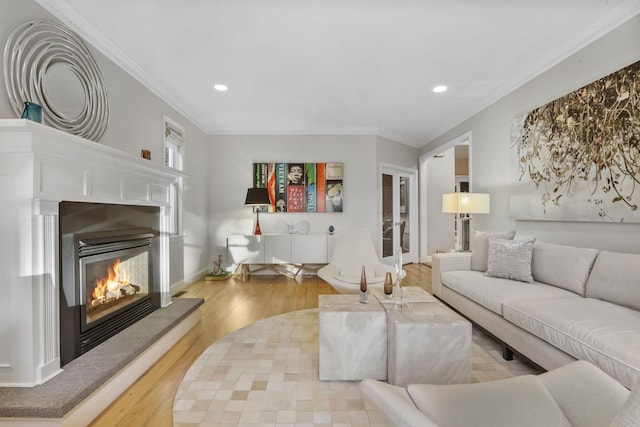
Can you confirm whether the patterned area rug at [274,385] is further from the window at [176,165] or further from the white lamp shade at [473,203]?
the window at [176,165]

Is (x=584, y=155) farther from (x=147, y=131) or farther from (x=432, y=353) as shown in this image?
(x=147, y=131)

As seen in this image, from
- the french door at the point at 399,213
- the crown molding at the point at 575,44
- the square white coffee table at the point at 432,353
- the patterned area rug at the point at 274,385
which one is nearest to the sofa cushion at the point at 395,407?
the patterned area rug at the point at 274,385

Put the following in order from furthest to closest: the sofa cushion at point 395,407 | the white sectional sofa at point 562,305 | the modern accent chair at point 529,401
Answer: the white sectional sofa at point 562,305, the modern accent chair at point 529,401, the sofa cushion at point 395,407

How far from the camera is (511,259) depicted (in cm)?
261

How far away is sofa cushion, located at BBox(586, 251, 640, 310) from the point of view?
1.82 m

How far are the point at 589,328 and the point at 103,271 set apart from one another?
296 cm

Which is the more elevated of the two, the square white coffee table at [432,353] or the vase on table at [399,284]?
the vase on table at [399,284]

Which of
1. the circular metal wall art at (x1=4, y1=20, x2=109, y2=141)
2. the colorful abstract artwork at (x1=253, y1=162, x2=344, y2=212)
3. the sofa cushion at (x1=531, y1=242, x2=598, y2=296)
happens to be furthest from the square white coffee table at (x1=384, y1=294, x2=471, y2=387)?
the colorful abstract artwork at (x1=253, y1=162, x2=344, y2=212)

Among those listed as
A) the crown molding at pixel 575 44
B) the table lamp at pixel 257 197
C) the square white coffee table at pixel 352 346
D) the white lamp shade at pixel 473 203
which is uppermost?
the crown molding at pixel 575 44

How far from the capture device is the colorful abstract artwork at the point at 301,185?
4.94 meters

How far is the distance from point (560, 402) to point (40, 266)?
7.44 ft

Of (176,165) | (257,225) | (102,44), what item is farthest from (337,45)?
(257,225)

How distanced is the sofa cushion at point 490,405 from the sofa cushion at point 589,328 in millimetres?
689

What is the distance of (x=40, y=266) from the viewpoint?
59.9 inches
